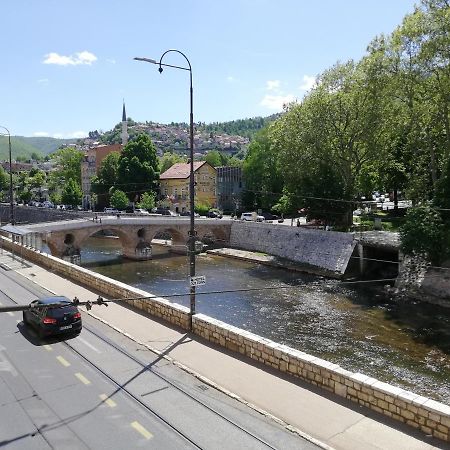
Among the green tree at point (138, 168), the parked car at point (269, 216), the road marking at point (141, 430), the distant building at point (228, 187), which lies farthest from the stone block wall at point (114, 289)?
the distant building at point (228, 187)

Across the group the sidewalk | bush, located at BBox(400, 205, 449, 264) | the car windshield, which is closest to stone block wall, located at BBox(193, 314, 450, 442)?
the sidewalk

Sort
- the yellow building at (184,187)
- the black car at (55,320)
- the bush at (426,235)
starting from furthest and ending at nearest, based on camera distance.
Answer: the yellow building at (184,187) < the bush at (426,235) < the black car at (55,320)

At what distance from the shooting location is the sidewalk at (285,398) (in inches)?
376

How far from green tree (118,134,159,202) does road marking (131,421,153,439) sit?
6996cm

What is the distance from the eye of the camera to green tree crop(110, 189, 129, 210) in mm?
75562

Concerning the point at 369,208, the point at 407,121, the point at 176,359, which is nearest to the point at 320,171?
the point at 407,121

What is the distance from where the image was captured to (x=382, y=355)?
22156mm

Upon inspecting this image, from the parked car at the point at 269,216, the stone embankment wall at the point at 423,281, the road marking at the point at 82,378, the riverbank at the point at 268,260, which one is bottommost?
the riverbank at the point at 268,260

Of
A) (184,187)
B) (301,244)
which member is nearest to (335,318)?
(301,244)

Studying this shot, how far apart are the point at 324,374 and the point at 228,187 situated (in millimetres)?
72208

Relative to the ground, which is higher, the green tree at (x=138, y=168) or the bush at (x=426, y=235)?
the green tree at (x=138, y=168)

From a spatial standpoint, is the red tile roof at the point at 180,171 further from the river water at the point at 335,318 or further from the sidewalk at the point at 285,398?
the sidewalk at the point at 285,398

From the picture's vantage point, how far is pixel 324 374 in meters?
11.7

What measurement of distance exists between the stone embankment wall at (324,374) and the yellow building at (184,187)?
5990 cm
